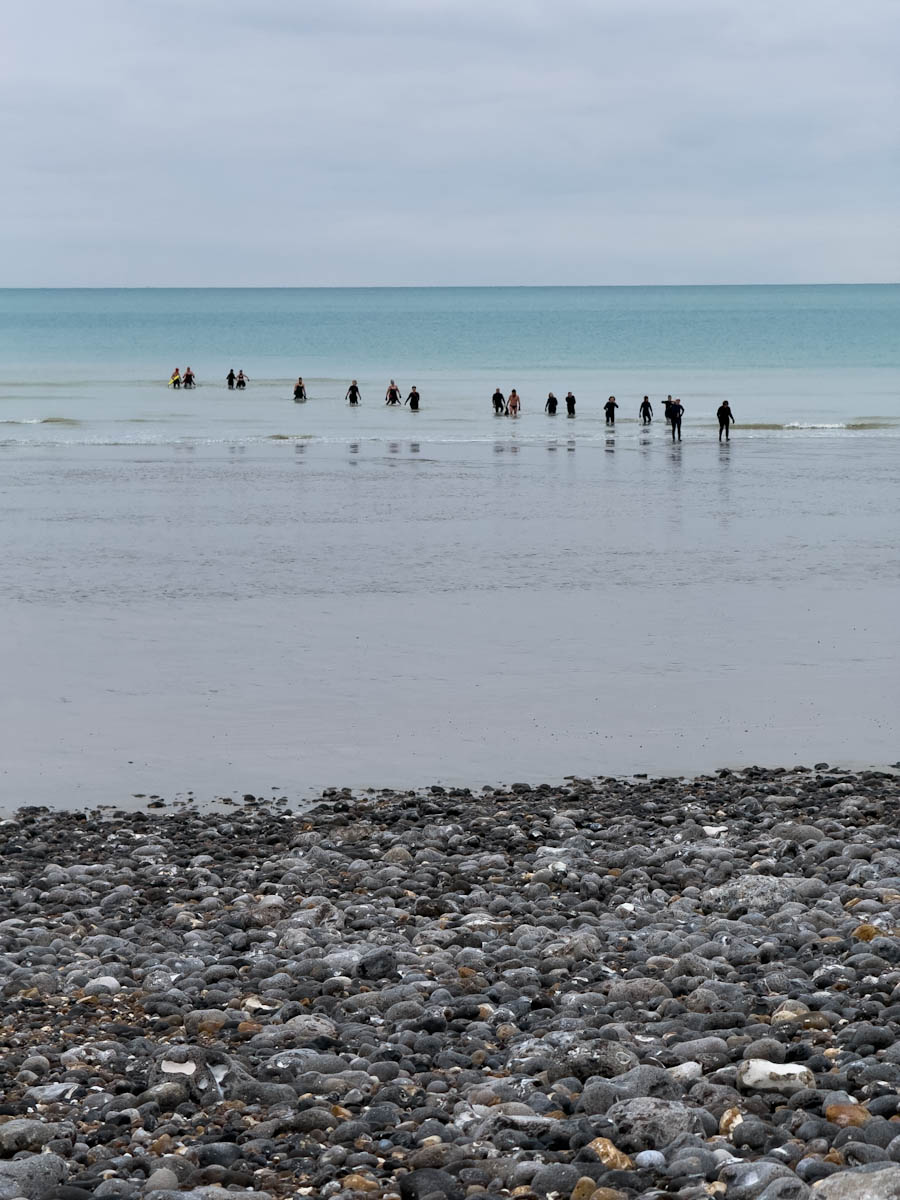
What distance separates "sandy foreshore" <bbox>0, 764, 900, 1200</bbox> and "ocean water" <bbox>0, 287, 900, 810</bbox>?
2133mm

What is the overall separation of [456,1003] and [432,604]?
14.6 m

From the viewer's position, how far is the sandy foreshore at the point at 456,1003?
595 centimetres

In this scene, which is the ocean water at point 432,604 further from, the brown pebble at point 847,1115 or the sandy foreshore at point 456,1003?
the brown pebble at point 847,1115

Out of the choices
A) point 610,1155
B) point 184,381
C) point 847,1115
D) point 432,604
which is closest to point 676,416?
point 432,604

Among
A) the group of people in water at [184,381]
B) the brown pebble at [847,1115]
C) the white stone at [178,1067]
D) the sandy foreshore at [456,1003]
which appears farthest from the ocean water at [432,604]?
the group of people in water at [184,381]

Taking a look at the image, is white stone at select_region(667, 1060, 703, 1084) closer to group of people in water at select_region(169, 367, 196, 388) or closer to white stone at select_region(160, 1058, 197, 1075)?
white stone at select_region(160, 1058, 197, 1075)

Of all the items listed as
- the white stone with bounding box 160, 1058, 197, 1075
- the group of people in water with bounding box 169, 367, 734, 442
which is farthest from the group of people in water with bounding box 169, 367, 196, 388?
the white stone with bounding box 160, 1058, 197, 1075

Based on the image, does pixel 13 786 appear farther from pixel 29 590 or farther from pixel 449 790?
pixel 29 590

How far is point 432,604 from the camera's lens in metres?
22.3

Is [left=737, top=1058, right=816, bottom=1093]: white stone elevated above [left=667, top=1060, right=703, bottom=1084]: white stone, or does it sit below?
above

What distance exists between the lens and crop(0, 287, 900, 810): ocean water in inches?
583

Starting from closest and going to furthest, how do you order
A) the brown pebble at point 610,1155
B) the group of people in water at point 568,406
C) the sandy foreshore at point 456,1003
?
the brown pebble at point 610,1155, the sandy foreshore at point 456,1003, the group of people in water at point 568,406

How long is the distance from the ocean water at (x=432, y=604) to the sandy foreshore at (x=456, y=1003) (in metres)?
2.13

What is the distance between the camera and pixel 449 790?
44.1ft
